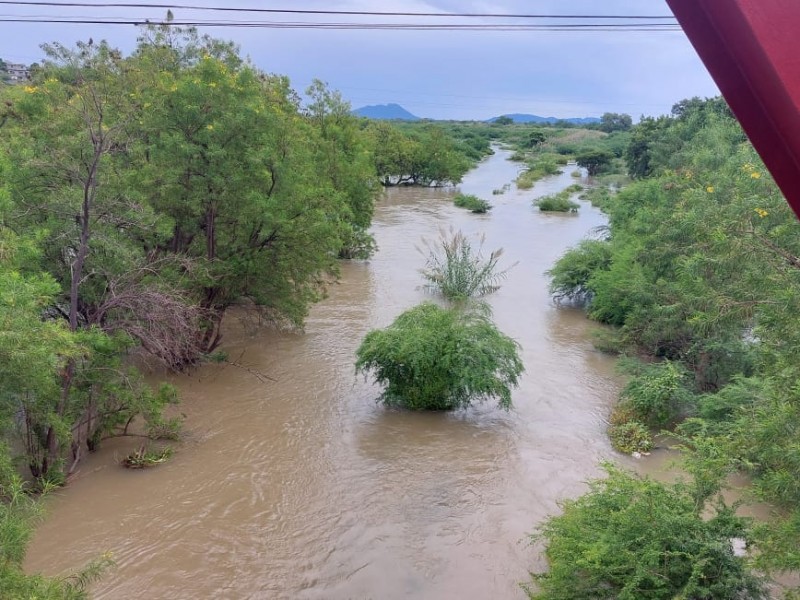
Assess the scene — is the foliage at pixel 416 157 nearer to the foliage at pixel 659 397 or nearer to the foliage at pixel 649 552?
the foliage at pixel 659 397

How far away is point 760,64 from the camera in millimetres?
1035

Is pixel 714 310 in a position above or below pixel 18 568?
above

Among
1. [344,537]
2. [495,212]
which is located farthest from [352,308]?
[495,212]

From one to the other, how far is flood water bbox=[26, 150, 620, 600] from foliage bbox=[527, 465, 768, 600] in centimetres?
148

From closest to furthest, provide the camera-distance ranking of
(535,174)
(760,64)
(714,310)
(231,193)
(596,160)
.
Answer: (760,64), (714,310), (231,193), (535,174), (596,160)

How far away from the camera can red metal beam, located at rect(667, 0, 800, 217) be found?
40.1 inches

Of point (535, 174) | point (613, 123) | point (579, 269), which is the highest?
point (613, 123)

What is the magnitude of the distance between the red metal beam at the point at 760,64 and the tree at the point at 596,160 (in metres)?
64.0

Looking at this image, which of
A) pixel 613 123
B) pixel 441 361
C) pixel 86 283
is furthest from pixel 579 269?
pixel 613 123

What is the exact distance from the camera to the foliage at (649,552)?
231 inches

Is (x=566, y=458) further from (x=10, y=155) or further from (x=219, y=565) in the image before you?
(x=10, y=155)

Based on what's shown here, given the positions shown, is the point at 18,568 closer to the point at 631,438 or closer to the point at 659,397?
the point at 631,438

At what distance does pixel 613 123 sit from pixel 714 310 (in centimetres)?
11769

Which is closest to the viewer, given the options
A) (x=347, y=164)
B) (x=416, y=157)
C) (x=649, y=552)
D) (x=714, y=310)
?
(x=649, y=552)
